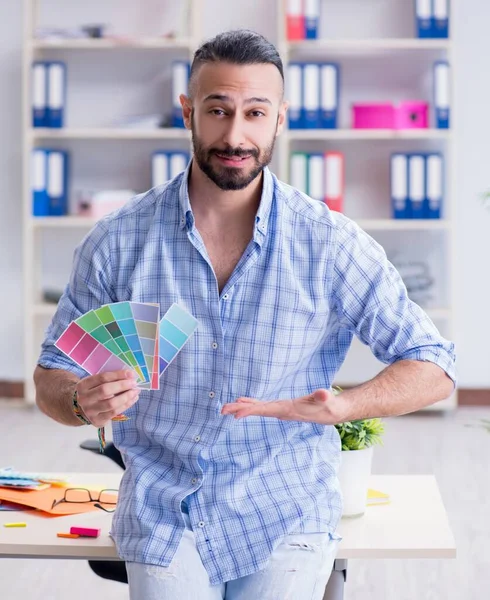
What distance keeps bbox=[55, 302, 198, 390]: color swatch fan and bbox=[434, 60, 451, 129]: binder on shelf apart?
3.65m

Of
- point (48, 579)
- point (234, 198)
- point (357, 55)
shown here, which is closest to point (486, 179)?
point (357, 55)

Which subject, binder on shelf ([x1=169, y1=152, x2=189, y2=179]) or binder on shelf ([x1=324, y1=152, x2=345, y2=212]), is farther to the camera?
binder on shelf ([x1=169, y1=152, x2=189, y2=179])

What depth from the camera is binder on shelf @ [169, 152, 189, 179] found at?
16.8ft

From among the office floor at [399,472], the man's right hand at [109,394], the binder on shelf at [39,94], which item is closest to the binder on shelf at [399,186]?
the office floor at [399,472]

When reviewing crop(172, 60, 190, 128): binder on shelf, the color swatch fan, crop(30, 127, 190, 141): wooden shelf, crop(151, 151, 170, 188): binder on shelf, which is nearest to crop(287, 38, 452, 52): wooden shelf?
crop(172, 60, 190, 128): binder on shelf

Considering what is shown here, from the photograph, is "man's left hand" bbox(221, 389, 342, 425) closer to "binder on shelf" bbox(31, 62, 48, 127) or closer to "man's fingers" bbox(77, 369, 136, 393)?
"man's fingers" bbox(77, 369, 136, 393)

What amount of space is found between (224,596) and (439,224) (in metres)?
3.56

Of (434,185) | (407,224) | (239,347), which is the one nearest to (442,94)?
(434,185)

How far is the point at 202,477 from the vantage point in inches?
70.3

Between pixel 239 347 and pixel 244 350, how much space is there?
11 millimetres

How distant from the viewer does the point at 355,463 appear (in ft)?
6.47

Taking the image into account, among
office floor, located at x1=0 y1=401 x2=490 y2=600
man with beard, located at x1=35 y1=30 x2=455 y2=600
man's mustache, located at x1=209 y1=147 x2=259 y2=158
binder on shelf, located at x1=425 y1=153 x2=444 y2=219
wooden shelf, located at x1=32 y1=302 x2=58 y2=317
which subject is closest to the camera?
man with beard, located at x1=35 y1=30 x2=455 y2=600

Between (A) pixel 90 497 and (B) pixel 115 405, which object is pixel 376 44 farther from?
(B) pixel 115 405

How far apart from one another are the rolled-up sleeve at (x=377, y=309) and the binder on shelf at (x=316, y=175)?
3.15 metres
